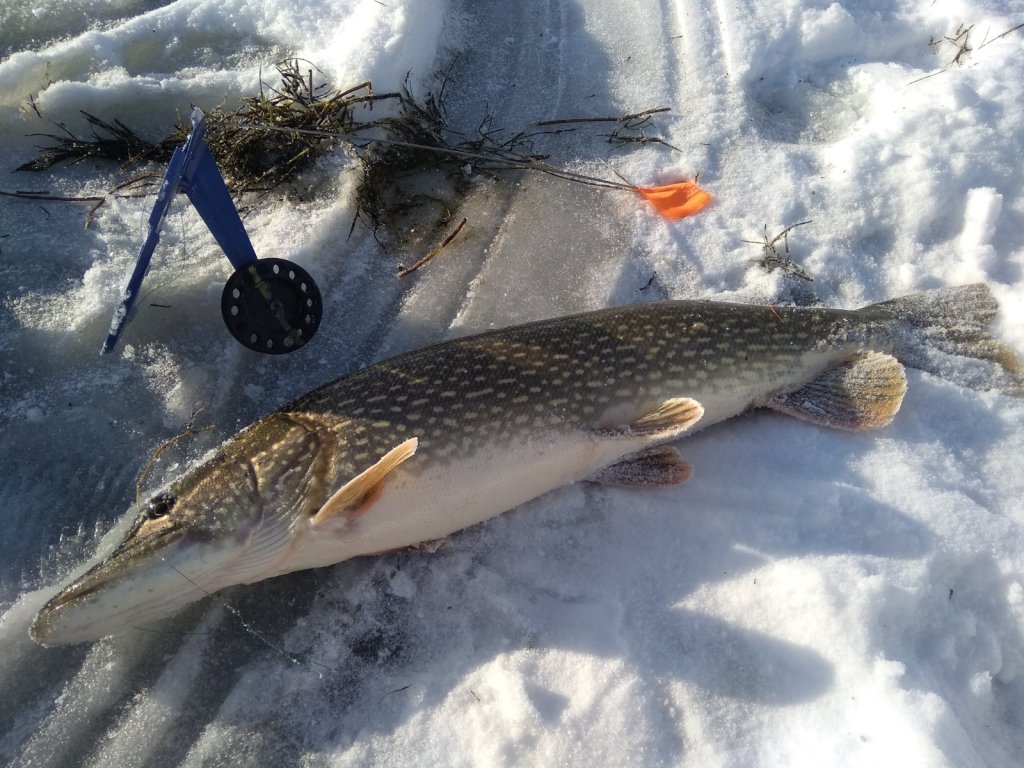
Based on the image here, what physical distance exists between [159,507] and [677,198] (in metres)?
2.66

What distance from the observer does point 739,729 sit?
212 centimetres

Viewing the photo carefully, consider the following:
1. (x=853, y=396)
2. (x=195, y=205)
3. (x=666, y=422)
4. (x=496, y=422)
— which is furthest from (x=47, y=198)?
(x=853, y=396)

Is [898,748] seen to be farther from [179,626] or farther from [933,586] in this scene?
[179,626]

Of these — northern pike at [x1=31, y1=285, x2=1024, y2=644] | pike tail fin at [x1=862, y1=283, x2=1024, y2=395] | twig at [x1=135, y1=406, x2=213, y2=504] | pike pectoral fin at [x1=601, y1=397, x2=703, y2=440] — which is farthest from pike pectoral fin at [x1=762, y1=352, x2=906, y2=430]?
twig at [x1=135, y1=406, x2=213, y2=504]

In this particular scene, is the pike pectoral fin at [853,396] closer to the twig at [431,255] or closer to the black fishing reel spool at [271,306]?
the twig at [431,255]

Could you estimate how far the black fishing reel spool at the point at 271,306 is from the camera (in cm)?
255

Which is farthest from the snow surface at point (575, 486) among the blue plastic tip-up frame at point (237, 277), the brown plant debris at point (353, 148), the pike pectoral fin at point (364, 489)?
the pike pectoral fin at point (364, 489)

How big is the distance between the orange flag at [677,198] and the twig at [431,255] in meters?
0.95

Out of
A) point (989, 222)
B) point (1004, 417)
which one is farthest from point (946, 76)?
point (1004, 417)

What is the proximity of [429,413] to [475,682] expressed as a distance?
0.92 metres

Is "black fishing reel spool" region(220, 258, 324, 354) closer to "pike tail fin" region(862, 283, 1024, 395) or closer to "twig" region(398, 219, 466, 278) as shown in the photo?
"twig" region(398, 219, 466, 278)

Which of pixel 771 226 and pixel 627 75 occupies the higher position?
pixel 627 75

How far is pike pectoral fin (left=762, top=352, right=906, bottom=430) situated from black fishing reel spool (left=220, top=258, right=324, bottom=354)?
1.95 m

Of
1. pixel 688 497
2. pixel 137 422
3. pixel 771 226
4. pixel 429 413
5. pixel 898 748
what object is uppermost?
pixel 137 422
